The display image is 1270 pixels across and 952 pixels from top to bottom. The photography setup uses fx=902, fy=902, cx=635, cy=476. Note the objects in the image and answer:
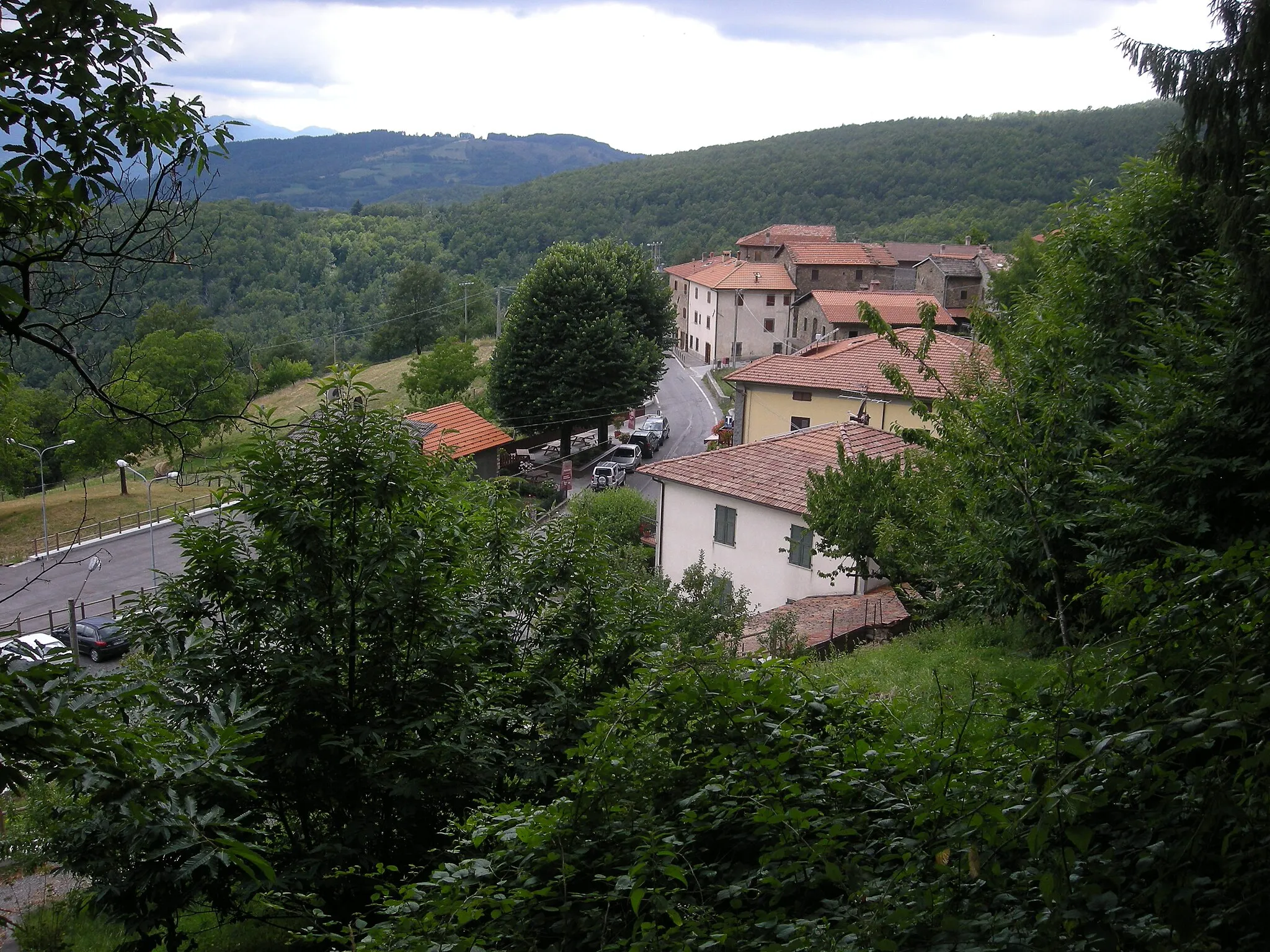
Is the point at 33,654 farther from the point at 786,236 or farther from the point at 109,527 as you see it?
the point at 786,236

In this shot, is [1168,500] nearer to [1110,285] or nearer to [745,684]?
[1110,285]

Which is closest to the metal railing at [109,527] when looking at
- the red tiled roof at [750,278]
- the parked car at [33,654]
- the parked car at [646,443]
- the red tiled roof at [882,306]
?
the parked car at [646,443]

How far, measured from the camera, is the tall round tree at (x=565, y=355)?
38.6 metres

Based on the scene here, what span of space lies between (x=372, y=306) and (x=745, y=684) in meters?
86.6

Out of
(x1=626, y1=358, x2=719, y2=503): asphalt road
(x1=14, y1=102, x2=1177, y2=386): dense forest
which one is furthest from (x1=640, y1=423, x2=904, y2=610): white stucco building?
(x1=14, y1=102, x2=1177, y2=386): dense forest

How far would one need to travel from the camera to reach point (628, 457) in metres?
39.0

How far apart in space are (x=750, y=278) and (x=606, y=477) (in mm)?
A: 34290

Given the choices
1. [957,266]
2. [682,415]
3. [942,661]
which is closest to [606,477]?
[682,415]

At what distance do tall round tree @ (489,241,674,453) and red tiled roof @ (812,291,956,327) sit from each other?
12.0 meters

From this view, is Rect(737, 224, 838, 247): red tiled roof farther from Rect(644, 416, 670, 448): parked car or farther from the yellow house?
the yellow house

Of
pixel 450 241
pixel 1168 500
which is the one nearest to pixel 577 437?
pixel 1168 500

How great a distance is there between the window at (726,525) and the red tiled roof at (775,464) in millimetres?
474

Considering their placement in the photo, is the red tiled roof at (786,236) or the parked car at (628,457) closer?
the parked car at (628,457)

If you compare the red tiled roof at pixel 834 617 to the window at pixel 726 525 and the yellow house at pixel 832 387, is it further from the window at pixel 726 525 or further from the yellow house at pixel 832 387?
the yellow house at pixel 832 387
